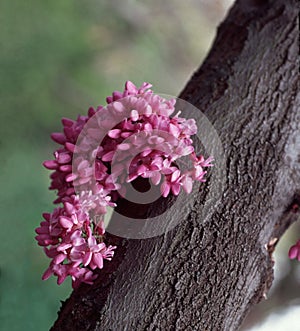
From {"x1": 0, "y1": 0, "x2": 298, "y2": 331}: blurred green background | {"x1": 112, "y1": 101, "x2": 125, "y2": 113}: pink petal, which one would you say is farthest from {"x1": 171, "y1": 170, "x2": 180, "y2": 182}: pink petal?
{"x1": 0, "y1": 0, "x2": 298, "y2": 331}: blurred green background

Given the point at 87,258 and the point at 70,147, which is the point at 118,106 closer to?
the point at 70,147

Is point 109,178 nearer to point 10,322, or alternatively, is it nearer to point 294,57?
point 294,57

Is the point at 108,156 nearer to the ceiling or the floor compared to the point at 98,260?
nearer to the ceiling

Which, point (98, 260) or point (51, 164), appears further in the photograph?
point (51, 164)

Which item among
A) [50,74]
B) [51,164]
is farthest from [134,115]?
[50,74]

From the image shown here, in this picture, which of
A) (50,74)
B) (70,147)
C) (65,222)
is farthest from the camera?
(50,74)

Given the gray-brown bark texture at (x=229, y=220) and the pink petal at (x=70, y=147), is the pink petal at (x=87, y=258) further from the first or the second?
the pink petal at (x=70, y=147)
